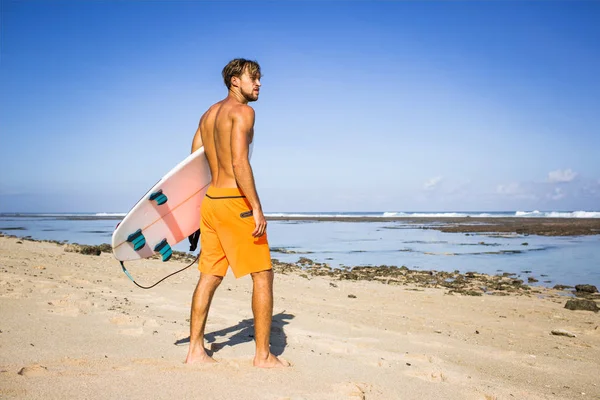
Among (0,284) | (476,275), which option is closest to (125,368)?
(0,284)

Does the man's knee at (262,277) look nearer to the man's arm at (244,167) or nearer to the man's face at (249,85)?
the man's arm at (244,167)

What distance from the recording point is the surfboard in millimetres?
4238

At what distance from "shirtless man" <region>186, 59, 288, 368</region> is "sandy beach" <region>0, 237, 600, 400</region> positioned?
0.93ft

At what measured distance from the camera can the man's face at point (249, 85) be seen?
345cm

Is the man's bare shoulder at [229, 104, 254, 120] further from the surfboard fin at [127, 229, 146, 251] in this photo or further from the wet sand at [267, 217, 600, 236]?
the wet sand at [267, 217, 600, 236]

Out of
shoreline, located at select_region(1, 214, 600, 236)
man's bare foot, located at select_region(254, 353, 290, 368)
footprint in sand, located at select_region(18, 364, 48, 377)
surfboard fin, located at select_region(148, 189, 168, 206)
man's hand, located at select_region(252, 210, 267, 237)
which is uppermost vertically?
surfboard fin, located at select_region(148, 189, 168, 206)

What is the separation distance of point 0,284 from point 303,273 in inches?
290

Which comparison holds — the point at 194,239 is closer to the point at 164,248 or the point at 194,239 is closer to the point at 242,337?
the point at 164,248

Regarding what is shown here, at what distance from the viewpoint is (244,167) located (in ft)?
10.4

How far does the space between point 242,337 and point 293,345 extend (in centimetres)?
54

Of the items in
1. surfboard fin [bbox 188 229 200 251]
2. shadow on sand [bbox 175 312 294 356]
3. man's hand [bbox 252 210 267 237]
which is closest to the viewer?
man's hand [bbox 252 210 267 237]

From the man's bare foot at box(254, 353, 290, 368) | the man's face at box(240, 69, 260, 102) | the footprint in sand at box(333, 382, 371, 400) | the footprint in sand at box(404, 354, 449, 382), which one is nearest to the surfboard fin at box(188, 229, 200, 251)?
the man's bare foot at box(254, 353, 290, 368)

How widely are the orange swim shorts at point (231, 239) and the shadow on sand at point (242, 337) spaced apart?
2.64 ft

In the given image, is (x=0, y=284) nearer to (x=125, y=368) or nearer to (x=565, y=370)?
(x=125, y=368)
